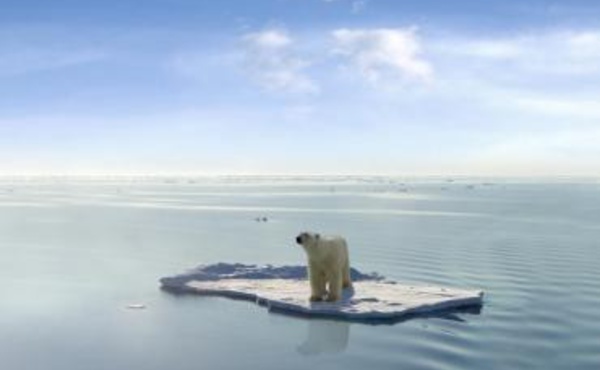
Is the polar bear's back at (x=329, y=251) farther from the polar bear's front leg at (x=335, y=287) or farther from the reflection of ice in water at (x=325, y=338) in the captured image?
the reflection of ice in water at (x=325, y=338)

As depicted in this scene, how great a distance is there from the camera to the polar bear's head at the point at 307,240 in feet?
56.7

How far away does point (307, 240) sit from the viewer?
1736 cm

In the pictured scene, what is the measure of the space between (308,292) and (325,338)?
366cm

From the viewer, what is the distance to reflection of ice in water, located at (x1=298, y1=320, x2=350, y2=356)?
1374 centimetres

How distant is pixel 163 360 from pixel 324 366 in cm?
274

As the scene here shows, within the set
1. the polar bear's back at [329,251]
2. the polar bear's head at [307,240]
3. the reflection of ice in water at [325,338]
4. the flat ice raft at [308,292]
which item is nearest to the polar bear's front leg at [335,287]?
the flat ice raft at [308,292]

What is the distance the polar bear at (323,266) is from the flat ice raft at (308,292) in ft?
0.99

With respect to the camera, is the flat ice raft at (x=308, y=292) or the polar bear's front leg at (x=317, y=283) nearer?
the flat ice raft at (x=308, y=292)

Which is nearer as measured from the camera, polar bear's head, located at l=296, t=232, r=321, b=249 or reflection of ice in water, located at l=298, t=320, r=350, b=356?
reflection of ice in water, located at l=298, t=320, r=350, b=356

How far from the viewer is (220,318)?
16.4m

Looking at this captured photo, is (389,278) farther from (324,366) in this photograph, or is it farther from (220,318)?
(324,366)

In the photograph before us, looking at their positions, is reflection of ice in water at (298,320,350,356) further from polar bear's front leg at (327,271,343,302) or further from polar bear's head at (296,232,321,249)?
polar bear's head at (296,232,321,249)

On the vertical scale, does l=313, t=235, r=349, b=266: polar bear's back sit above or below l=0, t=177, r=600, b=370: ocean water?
above

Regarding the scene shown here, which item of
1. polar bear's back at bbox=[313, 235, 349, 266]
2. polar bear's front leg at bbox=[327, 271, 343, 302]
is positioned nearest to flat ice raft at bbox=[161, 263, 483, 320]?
polar bear's front leg at bbox=[327, 271, 343, 302]
